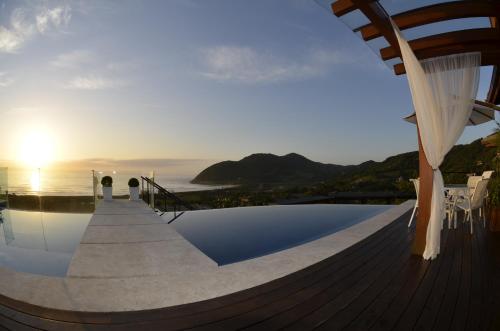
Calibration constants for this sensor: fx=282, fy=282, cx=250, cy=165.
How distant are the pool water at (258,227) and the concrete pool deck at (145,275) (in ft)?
2.80

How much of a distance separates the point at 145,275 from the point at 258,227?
4031 millimetres

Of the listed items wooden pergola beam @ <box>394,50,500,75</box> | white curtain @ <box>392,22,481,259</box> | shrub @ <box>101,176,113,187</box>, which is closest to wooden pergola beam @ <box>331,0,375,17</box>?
white curtain @ <box>392,22,481,259</box>

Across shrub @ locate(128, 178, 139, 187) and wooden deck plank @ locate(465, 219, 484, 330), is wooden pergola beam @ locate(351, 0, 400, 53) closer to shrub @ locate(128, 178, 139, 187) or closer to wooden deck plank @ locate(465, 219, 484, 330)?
wooden deck plank @ locate(465, 219, 484, 330)

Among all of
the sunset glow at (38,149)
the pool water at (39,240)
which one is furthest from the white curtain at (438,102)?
the sunset glow at (38,149)

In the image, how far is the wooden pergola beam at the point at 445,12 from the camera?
10.2 feet

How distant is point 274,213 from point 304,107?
24.6 ft

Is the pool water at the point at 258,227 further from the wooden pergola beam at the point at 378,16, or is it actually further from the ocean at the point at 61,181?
the wooden pergola beam at the point at 378,16

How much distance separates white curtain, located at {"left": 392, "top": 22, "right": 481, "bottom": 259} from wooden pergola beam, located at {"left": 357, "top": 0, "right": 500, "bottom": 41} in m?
0.35

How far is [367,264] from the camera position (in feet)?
10.5

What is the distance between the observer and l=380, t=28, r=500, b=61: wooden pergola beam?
3.50 meters

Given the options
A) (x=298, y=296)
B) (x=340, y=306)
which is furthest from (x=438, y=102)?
(x=298, y=296)

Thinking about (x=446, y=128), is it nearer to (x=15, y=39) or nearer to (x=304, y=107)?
(x=15, y=39)

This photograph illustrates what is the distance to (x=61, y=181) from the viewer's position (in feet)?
30.9

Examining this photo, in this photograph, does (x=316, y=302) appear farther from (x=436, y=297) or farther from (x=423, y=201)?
(x=423, y=201)
